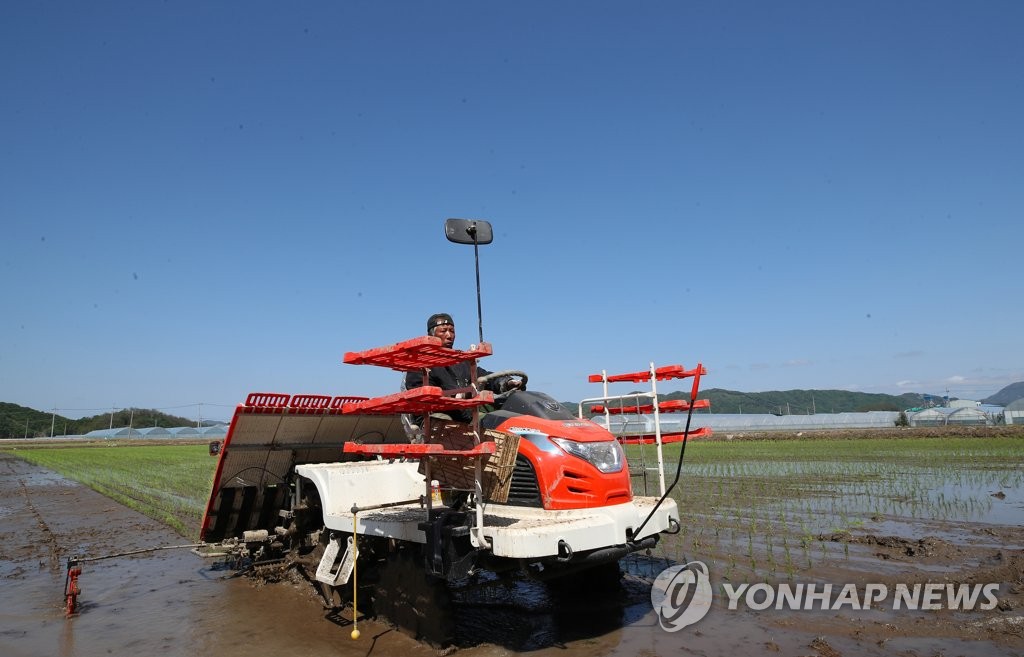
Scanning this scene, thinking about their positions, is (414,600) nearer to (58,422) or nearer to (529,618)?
(529,618)

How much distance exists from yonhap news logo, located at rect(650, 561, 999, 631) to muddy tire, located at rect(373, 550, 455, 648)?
1.74 metres

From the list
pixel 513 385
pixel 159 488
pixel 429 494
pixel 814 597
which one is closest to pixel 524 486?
pixel 429 494

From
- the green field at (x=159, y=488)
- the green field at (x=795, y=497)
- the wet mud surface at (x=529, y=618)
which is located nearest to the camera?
the wet mud surface at (x=529, y=618)

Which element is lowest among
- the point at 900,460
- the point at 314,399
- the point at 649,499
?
the point at 900,460

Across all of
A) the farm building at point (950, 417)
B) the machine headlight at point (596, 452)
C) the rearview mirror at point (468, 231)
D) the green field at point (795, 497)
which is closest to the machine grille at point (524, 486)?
the machine headlight at point (596, 452)

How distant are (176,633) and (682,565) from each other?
4.78m

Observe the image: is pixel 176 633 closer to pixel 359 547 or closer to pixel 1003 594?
pixel 359 547

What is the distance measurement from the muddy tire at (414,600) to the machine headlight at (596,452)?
1.29 meters

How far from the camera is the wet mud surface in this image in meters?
4.15

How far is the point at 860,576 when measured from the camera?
5.64 metres

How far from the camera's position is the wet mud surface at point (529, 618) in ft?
13.6

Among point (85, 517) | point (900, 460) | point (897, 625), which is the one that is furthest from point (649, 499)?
point (900, 460)

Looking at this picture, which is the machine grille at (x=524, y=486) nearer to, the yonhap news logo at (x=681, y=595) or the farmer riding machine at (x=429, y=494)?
the farmer riding machine at (x=429, y=494)

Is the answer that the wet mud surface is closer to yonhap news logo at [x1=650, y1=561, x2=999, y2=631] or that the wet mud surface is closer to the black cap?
yonhap news logo at [x1=650, y1=561, x2=999, y2=631]
